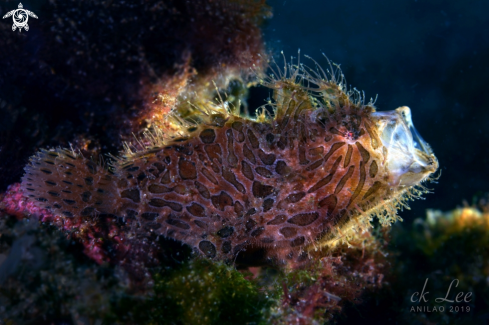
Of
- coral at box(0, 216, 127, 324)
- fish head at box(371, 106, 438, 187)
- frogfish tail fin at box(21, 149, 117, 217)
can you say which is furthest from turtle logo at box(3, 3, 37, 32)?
fish head at box(371, 106, 438, 187)

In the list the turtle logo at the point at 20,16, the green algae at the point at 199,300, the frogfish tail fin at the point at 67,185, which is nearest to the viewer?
the green algae at the point at 199,300

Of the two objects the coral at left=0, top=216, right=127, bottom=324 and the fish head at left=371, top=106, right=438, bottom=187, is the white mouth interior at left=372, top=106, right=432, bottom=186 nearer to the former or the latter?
Answer: the fish head at left=371, top=106, right=438, bottom=187

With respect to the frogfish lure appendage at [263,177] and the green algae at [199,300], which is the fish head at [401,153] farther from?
the green algae at [199,300]

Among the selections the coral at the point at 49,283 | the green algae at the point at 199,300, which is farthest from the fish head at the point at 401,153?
the coral at the point at 49,283

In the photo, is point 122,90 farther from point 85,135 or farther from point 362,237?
point 362,237

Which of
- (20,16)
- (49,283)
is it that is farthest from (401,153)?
(20,16)

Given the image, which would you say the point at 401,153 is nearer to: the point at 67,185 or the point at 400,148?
the point at 400,148
